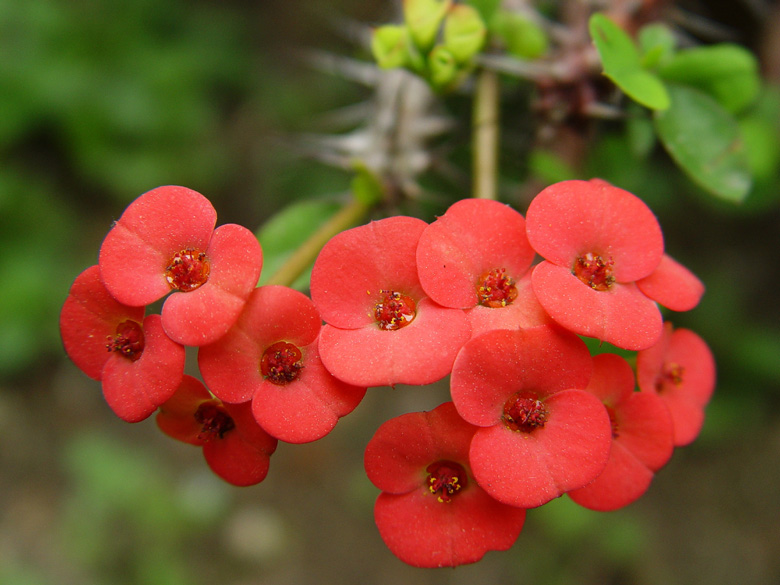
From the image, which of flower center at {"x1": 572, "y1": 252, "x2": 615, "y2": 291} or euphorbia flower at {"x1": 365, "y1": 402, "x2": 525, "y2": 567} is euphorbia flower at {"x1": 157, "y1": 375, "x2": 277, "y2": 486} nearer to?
euphorbia flower at {"x1": 365, "y1": 402, "x2": 525, "y2": 567}

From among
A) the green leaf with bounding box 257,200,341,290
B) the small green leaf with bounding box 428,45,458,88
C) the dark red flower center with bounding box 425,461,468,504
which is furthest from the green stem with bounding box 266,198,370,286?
the dark red flower center with bounding box 425,461,468,504

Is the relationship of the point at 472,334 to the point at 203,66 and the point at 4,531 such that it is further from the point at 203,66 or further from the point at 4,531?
the point at 4,531

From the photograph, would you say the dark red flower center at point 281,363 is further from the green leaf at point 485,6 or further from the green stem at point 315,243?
the green leaf at point 485,6

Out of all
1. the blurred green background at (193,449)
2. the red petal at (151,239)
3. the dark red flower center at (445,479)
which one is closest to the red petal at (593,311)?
the dark red flower center at (445,479)

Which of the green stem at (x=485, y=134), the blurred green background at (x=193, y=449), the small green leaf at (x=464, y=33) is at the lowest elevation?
the blurred green background at (x=193, y=449)

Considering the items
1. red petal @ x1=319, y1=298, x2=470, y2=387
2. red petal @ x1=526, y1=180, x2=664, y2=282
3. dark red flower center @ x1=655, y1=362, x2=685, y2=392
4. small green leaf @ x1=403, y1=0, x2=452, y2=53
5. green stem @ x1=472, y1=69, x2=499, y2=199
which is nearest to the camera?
red petal @ x1=319, y1=298, x2=470, y2=387
